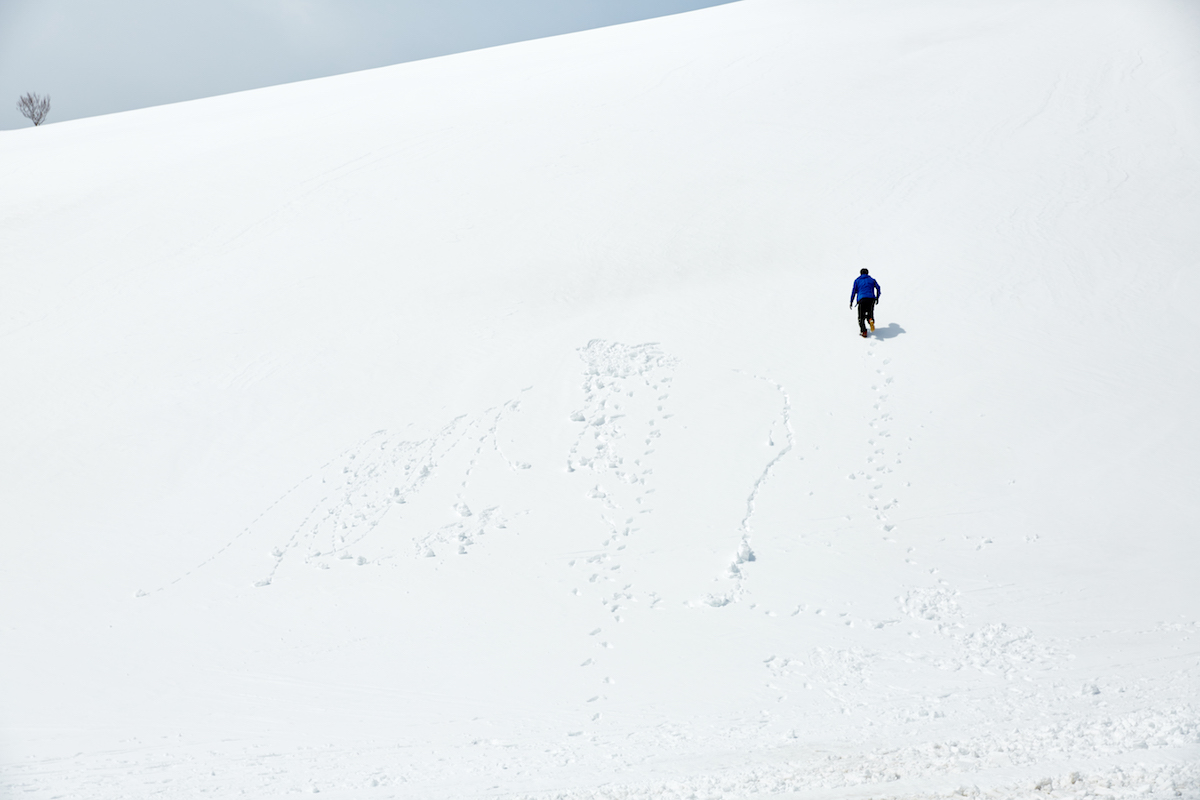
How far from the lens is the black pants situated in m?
11.3

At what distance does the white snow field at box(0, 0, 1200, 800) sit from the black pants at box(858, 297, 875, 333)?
57 cm

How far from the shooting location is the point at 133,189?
57.5 feet

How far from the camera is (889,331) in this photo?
11.6 metres

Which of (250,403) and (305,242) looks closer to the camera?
(250,403)

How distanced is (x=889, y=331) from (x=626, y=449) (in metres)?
4.76

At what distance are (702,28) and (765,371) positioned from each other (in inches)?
760

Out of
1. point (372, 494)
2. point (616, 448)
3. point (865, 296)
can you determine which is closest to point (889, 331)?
point (865, 296)

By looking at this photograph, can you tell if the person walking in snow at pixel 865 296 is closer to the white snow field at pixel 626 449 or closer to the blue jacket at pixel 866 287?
the blue jacket at pixel 866 287

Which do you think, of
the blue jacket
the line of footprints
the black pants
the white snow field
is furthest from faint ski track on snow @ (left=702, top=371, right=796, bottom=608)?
the blue jacket

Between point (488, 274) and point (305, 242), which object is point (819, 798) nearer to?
point (488, 274)

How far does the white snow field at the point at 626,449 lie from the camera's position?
5766 mm

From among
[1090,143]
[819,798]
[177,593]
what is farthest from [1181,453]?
[177,593]

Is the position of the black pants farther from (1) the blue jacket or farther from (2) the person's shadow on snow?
(2) the person's shadow on snow

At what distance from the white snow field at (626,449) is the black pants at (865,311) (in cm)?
57
